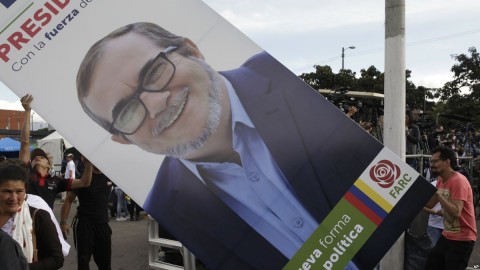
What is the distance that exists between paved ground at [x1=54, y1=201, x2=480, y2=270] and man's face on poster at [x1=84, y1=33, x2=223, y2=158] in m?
5.31

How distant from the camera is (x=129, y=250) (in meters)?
8.37

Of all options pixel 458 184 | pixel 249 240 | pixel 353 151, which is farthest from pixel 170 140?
pixel 458 184

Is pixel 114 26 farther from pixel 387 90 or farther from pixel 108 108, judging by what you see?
pixel 387 90

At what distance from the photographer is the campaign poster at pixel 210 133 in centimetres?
221

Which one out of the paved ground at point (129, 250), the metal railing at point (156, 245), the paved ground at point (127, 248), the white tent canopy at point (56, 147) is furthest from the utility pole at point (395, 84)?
the white tent canopy at point (56, 147)

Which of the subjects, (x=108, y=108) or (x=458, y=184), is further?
(x=458, y=184)

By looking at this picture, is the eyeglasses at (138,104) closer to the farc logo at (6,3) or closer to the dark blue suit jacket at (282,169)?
the dark blue suit jacket at (282,169)

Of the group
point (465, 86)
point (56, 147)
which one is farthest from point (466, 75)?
point (56, 147)

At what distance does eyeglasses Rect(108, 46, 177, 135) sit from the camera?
227cm

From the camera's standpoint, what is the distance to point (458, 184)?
14.3ft

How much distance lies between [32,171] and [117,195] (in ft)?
27.0

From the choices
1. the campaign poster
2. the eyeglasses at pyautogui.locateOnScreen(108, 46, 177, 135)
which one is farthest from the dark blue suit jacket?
the eyeglasses at pyautogui.locateOnScreen(108, 46, 177, 135)

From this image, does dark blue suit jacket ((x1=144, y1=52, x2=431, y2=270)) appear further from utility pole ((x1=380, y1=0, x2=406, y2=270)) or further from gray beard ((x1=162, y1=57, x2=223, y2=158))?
utility pole ((x1=380, y1=0, x2=406, y2=270))

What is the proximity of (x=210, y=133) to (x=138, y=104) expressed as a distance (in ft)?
1.22
